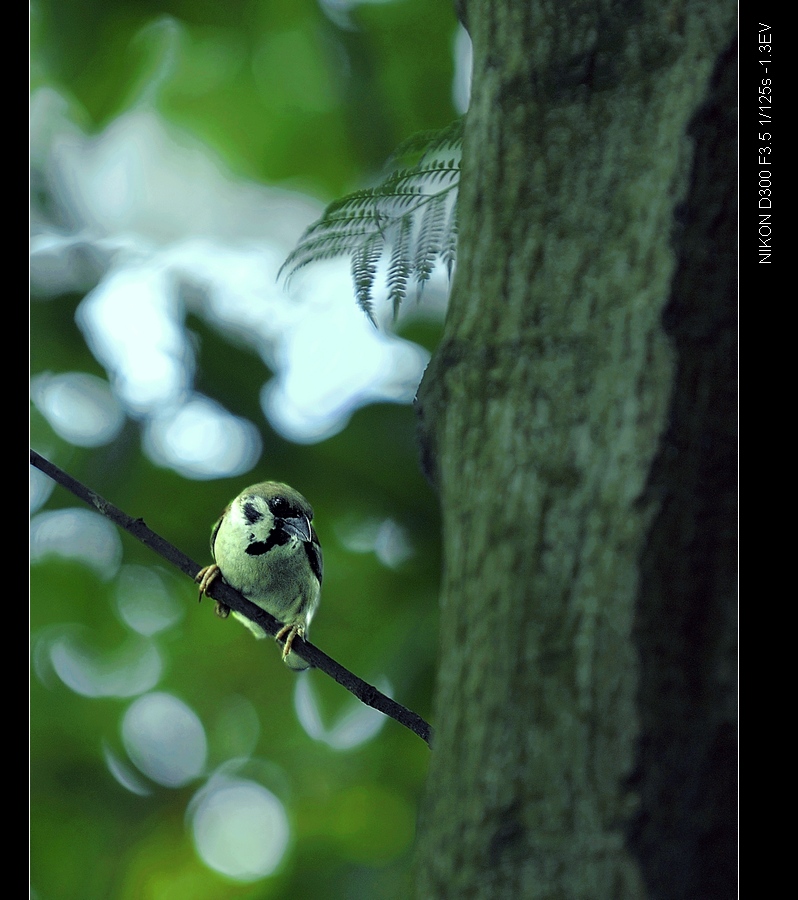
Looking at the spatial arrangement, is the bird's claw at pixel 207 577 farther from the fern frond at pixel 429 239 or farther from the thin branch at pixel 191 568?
the fern frond at pixel 429 239

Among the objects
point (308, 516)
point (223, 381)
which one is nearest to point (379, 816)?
point (308, 516)

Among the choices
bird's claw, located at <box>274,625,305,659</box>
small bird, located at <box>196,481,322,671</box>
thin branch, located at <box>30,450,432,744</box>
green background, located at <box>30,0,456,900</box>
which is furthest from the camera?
green background, located at <box>30,0,456,900</box>

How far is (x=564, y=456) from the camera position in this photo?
1.46 feet

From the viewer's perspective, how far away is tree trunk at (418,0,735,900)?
0.41m

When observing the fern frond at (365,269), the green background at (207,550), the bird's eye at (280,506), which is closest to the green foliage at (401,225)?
the fern frond at (365,269)

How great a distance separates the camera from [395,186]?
1.02 m

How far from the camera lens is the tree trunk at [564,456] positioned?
1.35ft

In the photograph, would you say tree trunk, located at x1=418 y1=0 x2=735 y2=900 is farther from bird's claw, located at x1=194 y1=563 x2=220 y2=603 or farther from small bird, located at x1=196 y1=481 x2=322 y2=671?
small bird, located at x1=196 y1=481 x2=322 y2=671

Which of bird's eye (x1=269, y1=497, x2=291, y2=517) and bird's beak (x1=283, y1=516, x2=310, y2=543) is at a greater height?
bird's eye (x1=269, y1=497, x2=291, y2=517)

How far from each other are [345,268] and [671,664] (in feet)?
4.12

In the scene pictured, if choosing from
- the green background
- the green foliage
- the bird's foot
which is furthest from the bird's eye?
the green background

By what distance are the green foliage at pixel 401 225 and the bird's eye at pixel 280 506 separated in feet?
1.19

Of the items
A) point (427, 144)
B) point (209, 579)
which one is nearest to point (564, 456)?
point (209, 579)
